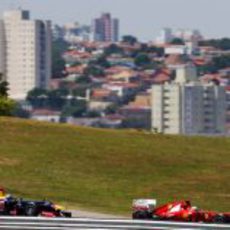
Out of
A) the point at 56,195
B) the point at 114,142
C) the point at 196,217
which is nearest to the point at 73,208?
the point at 56,195

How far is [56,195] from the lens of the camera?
4900 cm

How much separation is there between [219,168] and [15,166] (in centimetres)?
916

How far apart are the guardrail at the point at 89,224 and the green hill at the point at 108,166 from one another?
11.3 metres

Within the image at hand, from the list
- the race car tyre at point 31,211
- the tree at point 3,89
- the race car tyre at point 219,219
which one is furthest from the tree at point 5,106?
the race car tyre at point 219,219

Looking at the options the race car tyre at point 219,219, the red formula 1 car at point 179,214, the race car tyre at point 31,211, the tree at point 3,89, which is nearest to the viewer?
the race car tyre at point 219,219

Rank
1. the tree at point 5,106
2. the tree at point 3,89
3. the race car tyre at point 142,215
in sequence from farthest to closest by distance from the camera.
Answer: the tree at point 3,89, the tree at point 5,106, the race car tyre at point 142,215

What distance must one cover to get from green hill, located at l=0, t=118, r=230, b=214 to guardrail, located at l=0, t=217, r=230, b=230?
445 inches

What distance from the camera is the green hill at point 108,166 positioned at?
50275mm

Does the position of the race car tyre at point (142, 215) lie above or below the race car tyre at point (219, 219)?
above

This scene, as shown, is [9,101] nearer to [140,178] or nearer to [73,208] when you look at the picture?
[140,178]

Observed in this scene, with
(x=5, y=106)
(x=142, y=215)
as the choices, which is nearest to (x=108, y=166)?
(x=142, y=215)

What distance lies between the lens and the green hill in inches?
1979

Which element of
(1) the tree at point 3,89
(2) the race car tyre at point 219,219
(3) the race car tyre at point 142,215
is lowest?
(2) the race car tyre at point 219,219

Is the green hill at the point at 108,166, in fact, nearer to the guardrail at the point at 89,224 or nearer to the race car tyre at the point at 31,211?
the race car tyre at the point at 31,211
